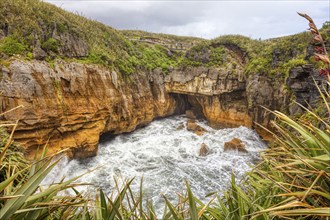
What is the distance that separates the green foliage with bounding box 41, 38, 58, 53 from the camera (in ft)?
38.2

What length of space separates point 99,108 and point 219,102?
11442mm

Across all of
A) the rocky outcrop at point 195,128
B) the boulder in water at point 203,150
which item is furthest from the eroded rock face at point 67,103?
the boulder in water at point 203,150

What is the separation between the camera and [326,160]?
1.78 metres

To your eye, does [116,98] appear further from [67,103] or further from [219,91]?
[219,91]

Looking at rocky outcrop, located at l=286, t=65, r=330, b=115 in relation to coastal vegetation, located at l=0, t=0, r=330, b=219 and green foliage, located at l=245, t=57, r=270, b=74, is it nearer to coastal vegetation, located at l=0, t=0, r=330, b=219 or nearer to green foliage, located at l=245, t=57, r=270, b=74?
coastal vegetation, located at l=0, t=0, r=330, b=219

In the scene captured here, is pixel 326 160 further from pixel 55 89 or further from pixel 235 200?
pixel 55 89

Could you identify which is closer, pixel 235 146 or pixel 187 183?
pixel 187 183

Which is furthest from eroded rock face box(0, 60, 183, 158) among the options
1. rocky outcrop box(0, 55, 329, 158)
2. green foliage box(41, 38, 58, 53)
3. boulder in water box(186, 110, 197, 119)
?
boulder in water box(186, 110, 197, 119)

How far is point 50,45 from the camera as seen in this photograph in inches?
466

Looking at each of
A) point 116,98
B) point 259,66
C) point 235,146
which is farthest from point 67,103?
point 259,66

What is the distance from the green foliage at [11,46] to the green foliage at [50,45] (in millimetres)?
1106

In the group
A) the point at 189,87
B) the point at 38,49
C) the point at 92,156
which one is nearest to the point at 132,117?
the point at 92,156

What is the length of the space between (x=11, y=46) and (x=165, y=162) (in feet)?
35.1

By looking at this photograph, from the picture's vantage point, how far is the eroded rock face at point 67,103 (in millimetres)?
9742
